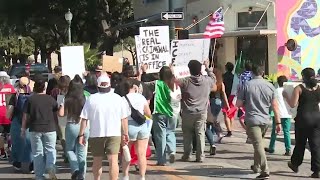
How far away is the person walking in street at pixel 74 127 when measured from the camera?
8.93m

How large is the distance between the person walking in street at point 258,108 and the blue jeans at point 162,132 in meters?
1.56

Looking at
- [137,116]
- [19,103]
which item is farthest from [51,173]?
[19,103]

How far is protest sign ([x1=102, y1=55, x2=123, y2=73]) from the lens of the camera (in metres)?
12.2

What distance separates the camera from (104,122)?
25.7ft

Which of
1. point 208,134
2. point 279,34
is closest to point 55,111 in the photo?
point 208,134

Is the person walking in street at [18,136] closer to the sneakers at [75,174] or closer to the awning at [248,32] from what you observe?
the sneakers at [75,174]

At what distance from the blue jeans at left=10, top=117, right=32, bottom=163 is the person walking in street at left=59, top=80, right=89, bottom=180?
164 cm

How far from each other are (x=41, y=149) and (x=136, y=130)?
148 centimetres

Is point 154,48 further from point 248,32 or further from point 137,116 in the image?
point 248,32

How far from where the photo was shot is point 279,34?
16.6m

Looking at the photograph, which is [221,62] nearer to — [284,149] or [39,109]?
[284,149]

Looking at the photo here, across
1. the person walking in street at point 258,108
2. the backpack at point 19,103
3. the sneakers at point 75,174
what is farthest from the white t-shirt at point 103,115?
the backpack at point 19,103

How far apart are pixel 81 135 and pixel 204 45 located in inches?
218

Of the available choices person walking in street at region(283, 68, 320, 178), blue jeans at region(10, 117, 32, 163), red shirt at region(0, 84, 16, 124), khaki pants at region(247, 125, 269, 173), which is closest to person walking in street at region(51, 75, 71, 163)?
blue jeans at region(10, 117, 32, 163)
